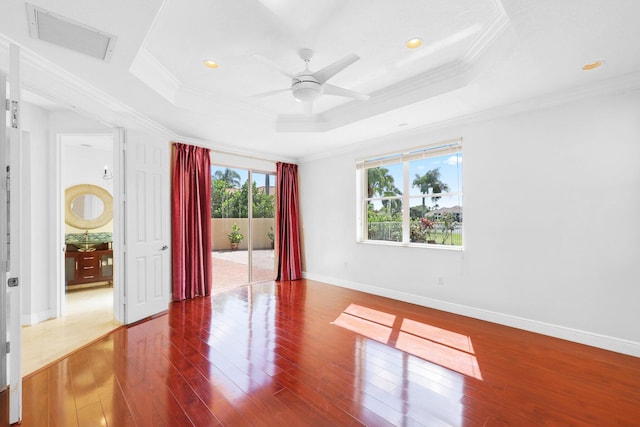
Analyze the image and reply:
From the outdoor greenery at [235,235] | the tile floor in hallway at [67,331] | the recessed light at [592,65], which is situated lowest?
the tile floor in hallway at [67,331]

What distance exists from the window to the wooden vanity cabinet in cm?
466

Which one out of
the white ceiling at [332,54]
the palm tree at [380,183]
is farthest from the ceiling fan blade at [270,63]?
the palm tree at [380,183]

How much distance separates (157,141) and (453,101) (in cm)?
385

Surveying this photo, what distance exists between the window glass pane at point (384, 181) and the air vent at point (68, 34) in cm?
394

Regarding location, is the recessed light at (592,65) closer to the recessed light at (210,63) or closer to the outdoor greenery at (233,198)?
the recessed light at (210,63)

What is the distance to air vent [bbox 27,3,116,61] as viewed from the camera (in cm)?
191

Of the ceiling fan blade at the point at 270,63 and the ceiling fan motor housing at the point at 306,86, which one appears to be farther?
the ceiling fan motor housing at the point at 306,86

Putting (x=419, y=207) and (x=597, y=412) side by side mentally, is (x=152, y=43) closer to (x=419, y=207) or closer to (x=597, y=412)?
(x=419, y=207)

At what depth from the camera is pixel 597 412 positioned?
1996 millimetres

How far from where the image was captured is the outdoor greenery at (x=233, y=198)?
5.29m

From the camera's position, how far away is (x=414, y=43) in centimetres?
262

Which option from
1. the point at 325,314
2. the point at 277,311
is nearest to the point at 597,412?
the point at 325,314

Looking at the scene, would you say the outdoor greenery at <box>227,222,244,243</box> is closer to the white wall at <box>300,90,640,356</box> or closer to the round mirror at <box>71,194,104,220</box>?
the round mirror at <box>71,194,104,220</box>

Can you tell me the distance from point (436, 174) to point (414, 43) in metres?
2.17
